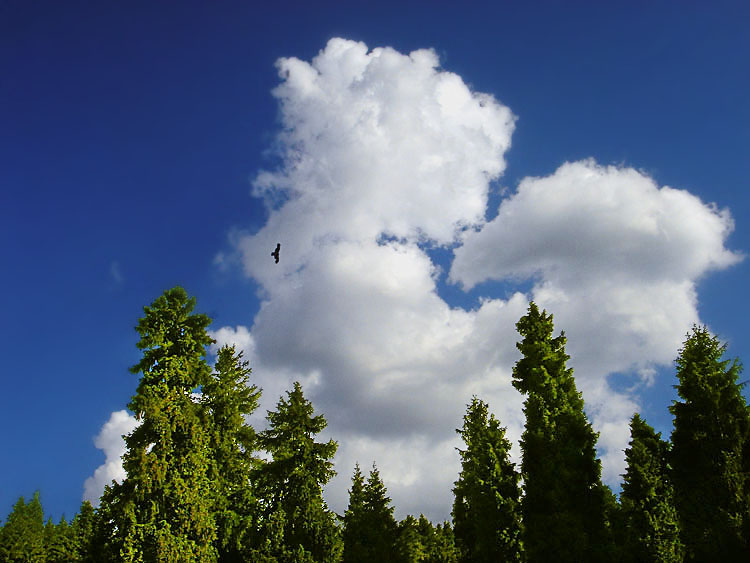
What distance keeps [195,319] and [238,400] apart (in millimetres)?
7634

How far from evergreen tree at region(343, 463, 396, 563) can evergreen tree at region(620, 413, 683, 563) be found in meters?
23.6

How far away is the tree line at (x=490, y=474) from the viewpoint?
96.6 feet

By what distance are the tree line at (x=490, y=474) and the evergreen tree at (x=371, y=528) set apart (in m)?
16.3

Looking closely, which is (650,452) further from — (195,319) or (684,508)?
(195,319)

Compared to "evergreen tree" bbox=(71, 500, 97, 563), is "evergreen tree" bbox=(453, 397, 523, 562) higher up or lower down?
lower down

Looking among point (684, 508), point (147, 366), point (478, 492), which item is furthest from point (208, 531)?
point (684, 508)

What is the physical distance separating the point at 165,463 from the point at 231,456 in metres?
6.72

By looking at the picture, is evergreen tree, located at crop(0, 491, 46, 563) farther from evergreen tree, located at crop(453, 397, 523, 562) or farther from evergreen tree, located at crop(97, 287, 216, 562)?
evergreen tree, located at crop(453, 397, 523, 562)

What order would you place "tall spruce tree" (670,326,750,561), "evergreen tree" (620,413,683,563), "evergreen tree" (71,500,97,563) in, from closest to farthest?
"tall spruce tree" (670,326,750,561) < "evergreen tree" (620,413,683,563) < "evergreen tree" (71,500,97,563)

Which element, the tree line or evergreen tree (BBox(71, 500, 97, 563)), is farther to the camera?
evergreen tree (BBox(71, 500, 97, 563))

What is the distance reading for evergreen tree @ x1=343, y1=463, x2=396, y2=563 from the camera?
49219 mm

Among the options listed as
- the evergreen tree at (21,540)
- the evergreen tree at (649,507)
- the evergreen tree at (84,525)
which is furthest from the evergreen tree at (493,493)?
the evergreen tree at (21,540)

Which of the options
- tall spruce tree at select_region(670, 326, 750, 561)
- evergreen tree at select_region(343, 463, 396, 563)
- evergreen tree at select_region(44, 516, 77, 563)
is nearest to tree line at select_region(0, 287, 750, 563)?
tall spruce tree at select_region(670, 326, 750, 561)

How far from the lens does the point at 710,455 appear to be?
30078 mm
